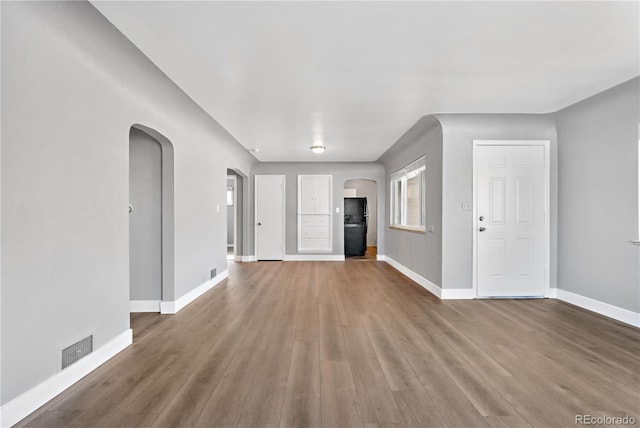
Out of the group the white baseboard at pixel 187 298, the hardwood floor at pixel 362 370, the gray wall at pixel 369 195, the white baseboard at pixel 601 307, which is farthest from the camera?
the gray wall at pixel 369 195

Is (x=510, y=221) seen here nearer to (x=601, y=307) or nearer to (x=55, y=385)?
(x=601, y=307)

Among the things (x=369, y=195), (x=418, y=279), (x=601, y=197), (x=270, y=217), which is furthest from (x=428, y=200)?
(x=369, y=195)

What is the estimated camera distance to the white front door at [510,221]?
4.50 meters

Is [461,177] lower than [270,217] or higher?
higher

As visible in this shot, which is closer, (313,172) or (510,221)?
(510,221)

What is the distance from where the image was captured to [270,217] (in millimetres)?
8234

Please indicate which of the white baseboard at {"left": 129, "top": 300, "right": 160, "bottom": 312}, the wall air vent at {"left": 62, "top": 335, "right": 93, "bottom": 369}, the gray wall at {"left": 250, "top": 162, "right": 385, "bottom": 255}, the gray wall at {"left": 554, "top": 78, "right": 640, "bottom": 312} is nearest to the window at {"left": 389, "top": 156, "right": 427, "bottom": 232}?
the gray wall at {"left": 250, "top": 162, "right": 385, "bottom": 255}

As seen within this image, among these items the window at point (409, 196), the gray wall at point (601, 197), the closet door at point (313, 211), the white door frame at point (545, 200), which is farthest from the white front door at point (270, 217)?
the gray wall at point (601, 197)

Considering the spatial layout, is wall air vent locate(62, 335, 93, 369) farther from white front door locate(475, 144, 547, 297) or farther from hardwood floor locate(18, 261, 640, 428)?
white front door locate(475, 144, 547, 297)

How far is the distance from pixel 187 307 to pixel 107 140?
221cm

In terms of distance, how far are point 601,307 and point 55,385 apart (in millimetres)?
5026

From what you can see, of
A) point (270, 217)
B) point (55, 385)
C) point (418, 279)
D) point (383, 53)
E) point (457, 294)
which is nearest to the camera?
point (55, 385)

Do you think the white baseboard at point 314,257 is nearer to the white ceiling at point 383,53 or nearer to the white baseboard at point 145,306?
the white baseboard at point 145,306

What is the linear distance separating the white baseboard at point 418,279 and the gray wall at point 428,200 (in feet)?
0.20
